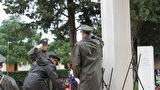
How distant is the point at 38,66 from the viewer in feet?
18.5

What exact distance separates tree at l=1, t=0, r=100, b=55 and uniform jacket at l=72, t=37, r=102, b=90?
1706 centimetres

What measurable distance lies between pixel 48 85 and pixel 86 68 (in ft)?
2.30

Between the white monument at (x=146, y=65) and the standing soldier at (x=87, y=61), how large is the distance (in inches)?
82.7

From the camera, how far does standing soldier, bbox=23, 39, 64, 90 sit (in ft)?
17.7

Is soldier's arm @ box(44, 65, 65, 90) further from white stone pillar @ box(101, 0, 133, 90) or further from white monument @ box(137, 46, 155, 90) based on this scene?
white monument @ box(137, 46, 155, 90)

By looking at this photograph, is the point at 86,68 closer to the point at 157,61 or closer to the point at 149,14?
the point at 149,14

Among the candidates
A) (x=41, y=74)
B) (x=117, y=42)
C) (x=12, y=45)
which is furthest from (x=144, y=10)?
(x=12, y=45)

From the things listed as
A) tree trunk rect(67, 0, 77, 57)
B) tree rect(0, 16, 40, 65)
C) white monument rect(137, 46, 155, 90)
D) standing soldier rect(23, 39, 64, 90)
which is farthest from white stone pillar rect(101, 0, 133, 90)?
tree rect(0, 16, 40, 65)

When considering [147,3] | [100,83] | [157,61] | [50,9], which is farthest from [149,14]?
[157,61]

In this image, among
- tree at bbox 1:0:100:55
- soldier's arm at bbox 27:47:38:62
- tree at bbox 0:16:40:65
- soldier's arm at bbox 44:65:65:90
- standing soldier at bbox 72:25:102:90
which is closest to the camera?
soldier's arm at bbox 44:65:65:90

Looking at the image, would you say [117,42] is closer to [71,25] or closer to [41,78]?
[41,78]

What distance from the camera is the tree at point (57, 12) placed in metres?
23.2

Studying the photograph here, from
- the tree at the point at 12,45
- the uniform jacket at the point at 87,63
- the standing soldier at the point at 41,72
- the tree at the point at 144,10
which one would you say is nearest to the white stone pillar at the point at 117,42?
the uniform jacket at the point at 87,63

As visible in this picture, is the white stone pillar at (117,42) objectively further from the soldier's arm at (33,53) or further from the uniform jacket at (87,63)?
the soldier's arm at (33,53)
